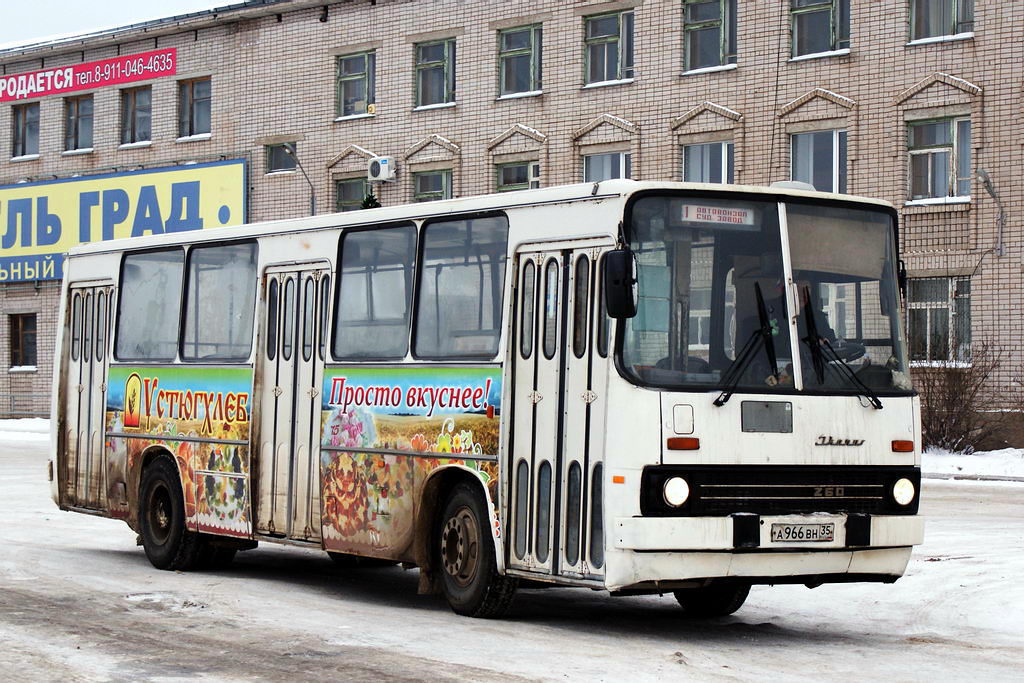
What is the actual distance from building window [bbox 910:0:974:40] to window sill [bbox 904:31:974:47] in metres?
0.08

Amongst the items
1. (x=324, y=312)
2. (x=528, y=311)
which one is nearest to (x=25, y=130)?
(x=324, y=312)

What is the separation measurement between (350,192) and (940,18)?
1621 centimetres

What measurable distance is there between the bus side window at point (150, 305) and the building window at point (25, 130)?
1469 inches

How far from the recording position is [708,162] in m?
36.5

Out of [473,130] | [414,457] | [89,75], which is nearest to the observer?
[414,457]

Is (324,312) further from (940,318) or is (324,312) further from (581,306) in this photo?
(940,318)

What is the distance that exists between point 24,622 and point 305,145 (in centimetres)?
3395

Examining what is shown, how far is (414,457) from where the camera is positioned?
12.2 meters

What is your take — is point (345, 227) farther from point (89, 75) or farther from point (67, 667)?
Result: point (89, 75)

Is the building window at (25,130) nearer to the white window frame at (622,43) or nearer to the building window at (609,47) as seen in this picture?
the building window at (609,47)

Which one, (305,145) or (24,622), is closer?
(24,622)

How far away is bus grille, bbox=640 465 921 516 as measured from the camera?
10258 mm

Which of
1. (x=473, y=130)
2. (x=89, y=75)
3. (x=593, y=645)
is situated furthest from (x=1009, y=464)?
(x=89, y=75)

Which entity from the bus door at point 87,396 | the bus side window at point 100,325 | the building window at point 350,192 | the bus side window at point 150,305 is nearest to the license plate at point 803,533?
the bus side window at point 150,305
